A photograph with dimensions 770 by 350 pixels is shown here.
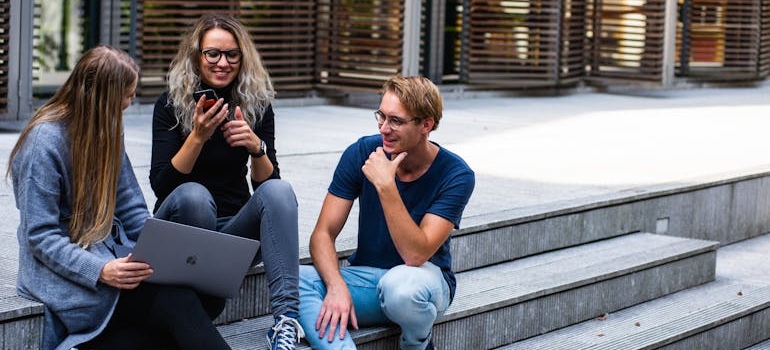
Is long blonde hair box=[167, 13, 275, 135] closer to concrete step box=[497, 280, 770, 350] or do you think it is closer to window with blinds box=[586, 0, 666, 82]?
concrete step box=[497, 280, 770, 350]

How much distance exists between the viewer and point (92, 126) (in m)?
3.84

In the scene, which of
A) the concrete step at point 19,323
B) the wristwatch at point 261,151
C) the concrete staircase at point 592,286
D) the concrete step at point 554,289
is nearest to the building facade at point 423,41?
the concrete staircase at point 592,286

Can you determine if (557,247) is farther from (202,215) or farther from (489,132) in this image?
(489,132)

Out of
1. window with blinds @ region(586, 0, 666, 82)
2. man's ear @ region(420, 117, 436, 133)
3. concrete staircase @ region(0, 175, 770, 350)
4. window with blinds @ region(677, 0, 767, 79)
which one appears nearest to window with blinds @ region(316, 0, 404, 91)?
window with blinds @ region(586, 0, 666, 82)

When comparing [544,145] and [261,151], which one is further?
A: [544,145]

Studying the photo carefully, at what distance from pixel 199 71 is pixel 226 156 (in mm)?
338

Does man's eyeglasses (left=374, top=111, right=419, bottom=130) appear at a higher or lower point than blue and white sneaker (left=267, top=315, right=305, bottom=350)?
higher

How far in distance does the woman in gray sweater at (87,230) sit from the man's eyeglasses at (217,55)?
2.15 ft

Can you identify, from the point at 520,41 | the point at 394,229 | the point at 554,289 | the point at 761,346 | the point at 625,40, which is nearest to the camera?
the point at 394,229

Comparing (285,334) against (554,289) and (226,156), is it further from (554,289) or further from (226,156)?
(554,289)

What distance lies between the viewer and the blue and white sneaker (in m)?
4.28

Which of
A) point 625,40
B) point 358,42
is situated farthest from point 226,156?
point 625,40

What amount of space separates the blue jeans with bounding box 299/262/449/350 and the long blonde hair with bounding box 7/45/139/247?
881 millimetres

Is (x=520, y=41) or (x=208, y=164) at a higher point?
(x=520, y=41)
